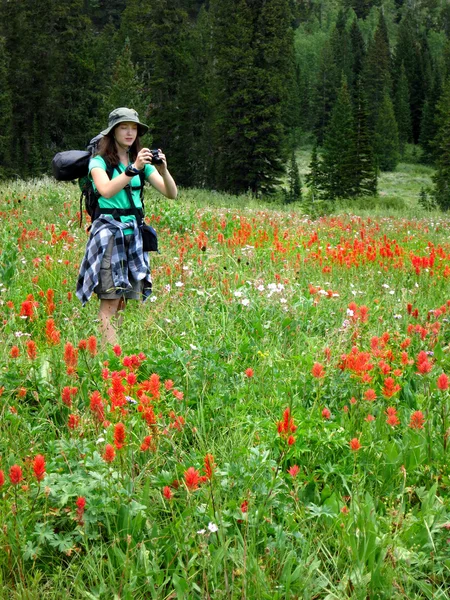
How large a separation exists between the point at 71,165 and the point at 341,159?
53.8 meters

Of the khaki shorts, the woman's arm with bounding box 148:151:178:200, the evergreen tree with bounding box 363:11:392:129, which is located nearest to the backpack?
the woman's arm with bounding box 148:151:178:200

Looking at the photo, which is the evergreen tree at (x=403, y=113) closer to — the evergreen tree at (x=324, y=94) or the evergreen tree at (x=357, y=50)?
the evergreen tree at (x=324, y=94)

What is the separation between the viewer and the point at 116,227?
15.4 ft

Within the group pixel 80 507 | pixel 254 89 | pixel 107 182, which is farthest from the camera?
pixel 254 89

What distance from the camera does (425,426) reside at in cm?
288

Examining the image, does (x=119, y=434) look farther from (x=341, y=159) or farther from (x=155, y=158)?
(x=341, y=159)

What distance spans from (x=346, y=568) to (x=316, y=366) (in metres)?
0.96

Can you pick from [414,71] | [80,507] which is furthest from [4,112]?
[414,71]

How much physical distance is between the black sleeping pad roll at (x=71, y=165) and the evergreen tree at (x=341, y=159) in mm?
47917

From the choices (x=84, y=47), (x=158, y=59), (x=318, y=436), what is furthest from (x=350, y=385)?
(x=84, y=47)

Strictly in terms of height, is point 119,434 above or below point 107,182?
below

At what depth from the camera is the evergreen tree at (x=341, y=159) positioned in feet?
175

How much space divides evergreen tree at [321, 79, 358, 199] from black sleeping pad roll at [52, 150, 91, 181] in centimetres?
4792

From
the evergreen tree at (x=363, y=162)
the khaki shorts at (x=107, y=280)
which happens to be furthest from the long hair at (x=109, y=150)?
the evergreen tree at (x=363, y=162)
